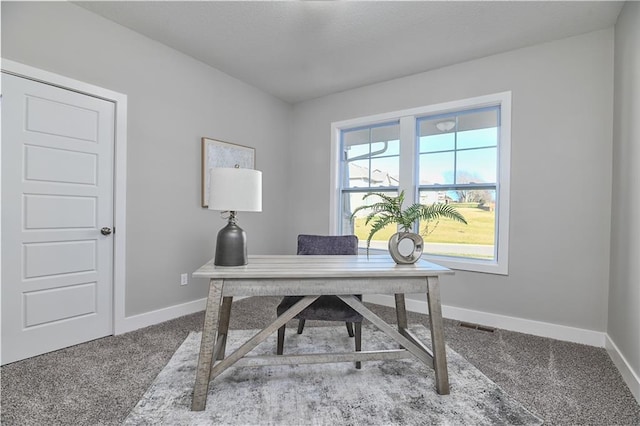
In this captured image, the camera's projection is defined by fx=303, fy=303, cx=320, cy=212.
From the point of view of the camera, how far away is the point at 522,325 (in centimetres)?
283

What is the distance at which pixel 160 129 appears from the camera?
2939 mm

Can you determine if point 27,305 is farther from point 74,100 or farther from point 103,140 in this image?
point 74,100

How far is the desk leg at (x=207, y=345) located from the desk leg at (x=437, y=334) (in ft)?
3.99

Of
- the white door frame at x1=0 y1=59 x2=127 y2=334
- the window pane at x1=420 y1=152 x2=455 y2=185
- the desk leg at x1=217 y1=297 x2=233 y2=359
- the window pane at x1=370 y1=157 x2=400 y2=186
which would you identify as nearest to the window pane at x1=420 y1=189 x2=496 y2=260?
the window pane at x1=420 y1=152 x2=455 y2=185

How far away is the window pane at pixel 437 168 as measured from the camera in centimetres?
332

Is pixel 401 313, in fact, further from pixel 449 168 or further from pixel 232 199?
pixel 449 168

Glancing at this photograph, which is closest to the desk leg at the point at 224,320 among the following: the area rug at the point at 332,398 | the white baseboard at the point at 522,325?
the area rug at the point at 332,398

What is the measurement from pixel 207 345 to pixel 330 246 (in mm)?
1211

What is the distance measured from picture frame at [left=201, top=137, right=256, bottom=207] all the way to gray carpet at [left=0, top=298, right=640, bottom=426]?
150 cm

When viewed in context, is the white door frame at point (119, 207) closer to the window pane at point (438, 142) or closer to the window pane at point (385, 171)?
the window pane at point (385, 171)

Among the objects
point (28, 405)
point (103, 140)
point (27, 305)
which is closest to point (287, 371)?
point (28, 405)

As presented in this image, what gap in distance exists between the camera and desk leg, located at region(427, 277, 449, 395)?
180 cm

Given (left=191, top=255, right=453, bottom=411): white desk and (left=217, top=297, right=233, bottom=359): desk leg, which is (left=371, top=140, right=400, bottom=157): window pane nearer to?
(left=191, top=255, right=453, bottom=411): white desk

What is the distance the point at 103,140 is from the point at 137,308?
59.6 inches
